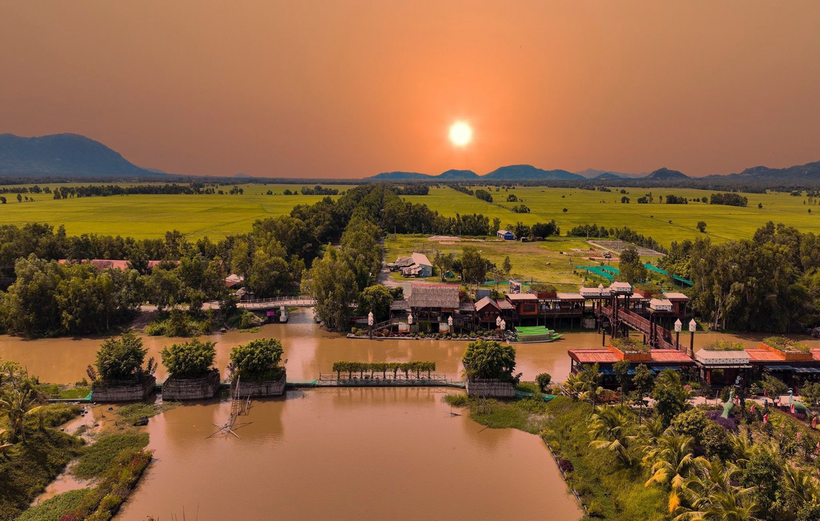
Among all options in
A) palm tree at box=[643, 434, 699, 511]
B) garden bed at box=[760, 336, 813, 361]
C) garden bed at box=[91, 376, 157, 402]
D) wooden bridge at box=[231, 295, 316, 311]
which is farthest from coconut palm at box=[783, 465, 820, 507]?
wooden bridge at box=[231, 295, 316, 311]

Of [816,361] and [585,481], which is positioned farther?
[816,361]

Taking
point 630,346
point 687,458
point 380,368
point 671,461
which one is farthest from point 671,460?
point 380,368

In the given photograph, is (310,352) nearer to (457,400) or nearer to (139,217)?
(457,400)

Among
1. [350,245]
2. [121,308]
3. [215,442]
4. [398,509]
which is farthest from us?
[350,245]

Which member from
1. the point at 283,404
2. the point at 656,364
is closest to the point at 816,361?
the point at 656,364

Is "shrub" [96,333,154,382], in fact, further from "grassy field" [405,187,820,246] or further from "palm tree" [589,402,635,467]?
"grassy field" [405,187,820,246]

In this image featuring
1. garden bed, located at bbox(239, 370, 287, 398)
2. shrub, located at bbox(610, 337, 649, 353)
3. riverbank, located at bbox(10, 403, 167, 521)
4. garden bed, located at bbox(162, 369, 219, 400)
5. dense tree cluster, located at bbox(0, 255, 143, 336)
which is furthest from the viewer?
dense tree cluster, located at bbox(0, 255, 143, 336)

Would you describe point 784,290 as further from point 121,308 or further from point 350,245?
point 121,308
